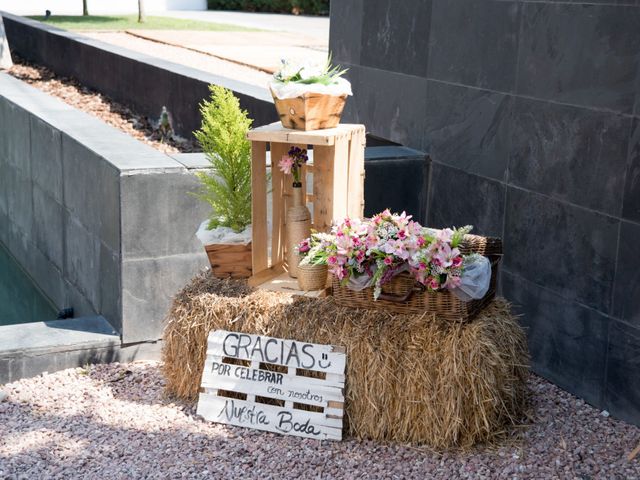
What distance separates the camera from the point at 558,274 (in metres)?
5.08

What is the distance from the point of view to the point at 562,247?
5.03 metres

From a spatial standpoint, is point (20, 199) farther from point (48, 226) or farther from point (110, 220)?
point (110, 220)

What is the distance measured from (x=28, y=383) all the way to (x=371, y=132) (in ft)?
10.2

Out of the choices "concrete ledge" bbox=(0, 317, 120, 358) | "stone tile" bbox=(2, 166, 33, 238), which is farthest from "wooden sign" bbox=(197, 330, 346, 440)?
"stone tile" bbox=(2, 166, 33, 238)

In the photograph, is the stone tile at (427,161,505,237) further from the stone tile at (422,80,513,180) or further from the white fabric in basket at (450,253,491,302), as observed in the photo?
the white fabric in basket at (450,253,491,302)

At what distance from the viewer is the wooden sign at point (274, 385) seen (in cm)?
446

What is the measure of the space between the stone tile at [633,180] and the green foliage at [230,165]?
187 centimetres

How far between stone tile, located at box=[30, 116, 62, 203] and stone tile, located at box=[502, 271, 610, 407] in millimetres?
3109

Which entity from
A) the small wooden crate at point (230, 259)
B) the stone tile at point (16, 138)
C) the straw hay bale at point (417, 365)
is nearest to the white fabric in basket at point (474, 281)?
the straw hay bale at point (417, 365)

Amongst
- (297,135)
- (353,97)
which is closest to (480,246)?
(297,135)

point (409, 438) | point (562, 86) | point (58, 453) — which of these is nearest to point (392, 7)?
point (562, 86)

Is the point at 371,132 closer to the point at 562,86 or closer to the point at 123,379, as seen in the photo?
the point at 562,86

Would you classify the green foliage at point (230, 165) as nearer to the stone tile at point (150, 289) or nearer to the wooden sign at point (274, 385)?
the stone tile at point (150, 289)

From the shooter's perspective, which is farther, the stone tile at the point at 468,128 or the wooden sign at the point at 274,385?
Result: the stone tile at the point at 468,128
